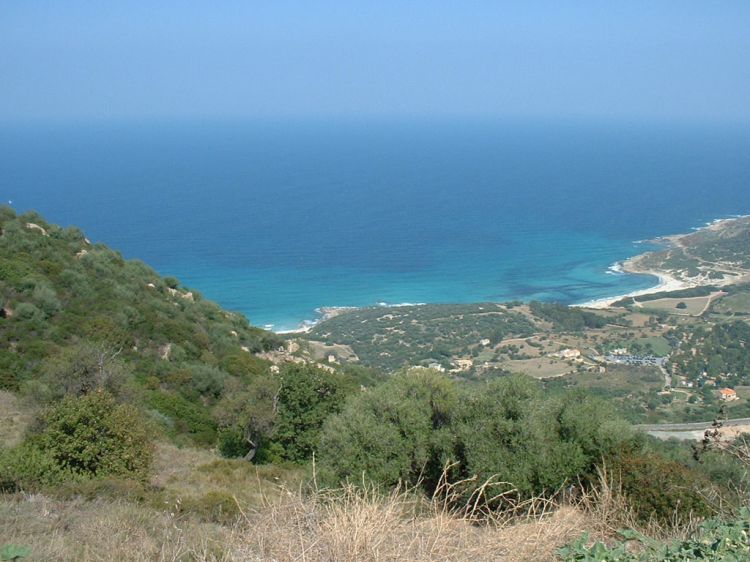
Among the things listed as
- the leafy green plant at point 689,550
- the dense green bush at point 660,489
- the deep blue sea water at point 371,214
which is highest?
the deep blue sea water at point 371,214

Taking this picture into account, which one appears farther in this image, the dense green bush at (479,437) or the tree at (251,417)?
the tree at (251,417)

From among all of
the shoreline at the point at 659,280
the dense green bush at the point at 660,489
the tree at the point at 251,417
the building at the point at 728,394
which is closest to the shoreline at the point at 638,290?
the shoreline at the point at 659,280

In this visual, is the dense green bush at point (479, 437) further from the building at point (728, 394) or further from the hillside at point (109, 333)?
the building at point (728, 394)

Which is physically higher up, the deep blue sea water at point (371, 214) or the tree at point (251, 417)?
the deep blue sea water at point (371, 214)

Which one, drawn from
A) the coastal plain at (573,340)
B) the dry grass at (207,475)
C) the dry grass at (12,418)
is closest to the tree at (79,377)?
the dry grass at (12,418)

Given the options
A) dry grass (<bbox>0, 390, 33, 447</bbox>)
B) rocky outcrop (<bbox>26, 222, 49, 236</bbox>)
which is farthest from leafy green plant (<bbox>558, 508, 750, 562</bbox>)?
rocky outcrop (<bbox>26, 222, 49, 236</bbox>)

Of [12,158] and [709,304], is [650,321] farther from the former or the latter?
[12,158]

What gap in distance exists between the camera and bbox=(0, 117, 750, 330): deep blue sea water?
57.0 m

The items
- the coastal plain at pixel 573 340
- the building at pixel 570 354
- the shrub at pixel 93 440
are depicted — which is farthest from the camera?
the building at pixel 570 354

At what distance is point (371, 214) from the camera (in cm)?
8775

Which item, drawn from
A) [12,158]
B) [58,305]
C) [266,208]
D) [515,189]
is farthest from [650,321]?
[12,158]

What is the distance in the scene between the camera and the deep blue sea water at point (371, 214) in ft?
187

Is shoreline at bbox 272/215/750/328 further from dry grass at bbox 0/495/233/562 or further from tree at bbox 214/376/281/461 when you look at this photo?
dry grass at bbox 0/495/233/562

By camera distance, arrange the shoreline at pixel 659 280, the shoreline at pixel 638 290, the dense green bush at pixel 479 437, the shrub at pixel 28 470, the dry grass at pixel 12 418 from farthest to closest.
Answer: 1. the shoreline at pixel 659 280
2. the shoreline at pixel 638 290
3. the dry grass at pixel 12 418
4. the dense green bush at pixel 479 437
5. the shrub at pixel 28 470
